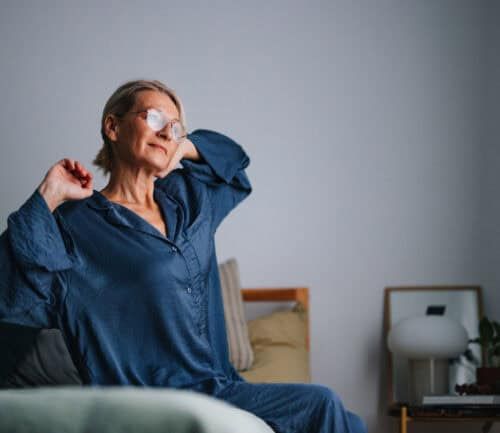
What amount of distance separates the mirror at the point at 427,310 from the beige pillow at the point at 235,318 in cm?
61

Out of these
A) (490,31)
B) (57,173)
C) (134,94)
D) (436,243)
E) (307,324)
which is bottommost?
(307,324)

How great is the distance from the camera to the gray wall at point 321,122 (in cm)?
326

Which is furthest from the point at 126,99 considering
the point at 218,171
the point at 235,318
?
the point at 235,318

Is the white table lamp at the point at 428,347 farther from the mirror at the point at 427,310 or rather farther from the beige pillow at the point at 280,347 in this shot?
the beige pillow at the point at 280,347

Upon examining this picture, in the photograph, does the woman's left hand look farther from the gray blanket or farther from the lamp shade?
the lamp shade

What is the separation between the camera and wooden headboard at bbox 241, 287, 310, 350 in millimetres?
3240

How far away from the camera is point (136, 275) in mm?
1728

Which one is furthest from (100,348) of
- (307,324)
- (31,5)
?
(31,5)

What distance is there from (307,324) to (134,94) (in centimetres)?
148

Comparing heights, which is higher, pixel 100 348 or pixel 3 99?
pixel 3 99

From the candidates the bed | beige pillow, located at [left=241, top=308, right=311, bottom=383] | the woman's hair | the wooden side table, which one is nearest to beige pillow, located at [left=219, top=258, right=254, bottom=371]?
beige pillow, located at [left=241, top=308, right=311, bottom=383]

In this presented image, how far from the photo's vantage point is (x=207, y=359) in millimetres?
1760

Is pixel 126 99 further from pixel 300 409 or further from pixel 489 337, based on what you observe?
pixel 489 337

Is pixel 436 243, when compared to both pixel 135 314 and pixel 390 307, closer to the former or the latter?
pixel 390 307
